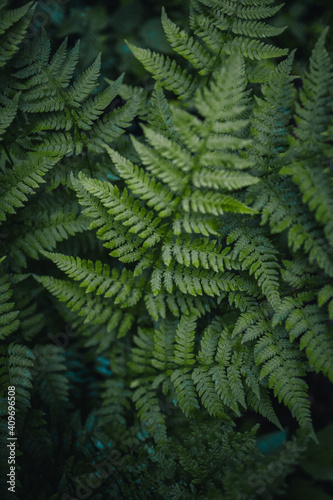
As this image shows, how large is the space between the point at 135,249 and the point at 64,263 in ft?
1.78

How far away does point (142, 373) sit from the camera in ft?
10.4

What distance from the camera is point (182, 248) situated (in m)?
2.50

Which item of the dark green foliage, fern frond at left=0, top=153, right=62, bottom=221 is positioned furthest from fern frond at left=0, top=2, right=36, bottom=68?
fern frond at left=0, top=153, right=62, bottom=221

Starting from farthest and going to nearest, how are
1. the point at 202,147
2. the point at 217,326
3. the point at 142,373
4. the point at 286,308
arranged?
the point at 142,373, the point at 217,326, the point at 286,308, the point at 202,147

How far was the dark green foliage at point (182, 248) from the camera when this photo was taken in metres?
2.19

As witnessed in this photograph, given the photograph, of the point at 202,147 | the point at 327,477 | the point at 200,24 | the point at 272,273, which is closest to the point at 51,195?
the point at 202,147

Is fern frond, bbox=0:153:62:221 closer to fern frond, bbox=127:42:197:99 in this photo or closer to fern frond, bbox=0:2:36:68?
fern frond, bbox=0:2:36:68

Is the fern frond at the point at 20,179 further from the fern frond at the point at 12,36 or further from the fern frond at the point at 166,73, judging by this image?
the fern frond at the point at 166,73

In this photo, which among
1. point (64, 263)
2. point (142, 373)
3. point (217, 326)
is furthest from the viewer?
point (142, 373)

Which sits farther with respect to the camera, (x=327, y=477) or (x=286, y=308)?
(x=327, y=477)

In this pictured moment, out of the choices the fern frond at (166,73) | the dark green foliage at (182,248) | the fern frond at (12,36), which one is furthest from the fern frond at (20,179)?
the fern frond at (166,73)

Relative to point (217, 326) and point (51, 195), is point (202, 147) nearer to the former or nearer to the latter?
point (217, 326)

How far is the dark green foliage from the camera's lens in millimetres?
2186

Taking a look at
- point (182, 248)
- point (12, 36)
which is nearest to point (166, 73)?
point (12, 36)
